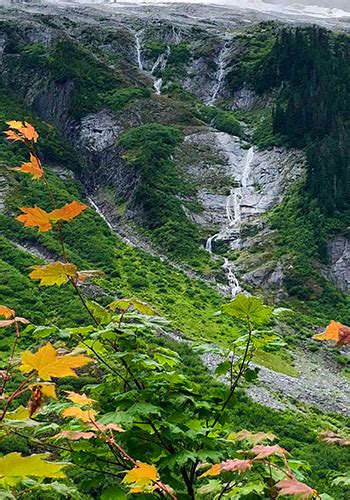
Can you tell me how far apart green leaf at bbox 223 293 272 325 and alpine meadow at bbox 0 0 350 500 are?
12mm

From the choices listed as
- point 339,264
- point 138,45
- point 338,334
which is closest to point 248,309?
point 338,334

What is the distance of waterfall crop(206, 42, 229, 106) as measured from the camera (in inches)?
3086

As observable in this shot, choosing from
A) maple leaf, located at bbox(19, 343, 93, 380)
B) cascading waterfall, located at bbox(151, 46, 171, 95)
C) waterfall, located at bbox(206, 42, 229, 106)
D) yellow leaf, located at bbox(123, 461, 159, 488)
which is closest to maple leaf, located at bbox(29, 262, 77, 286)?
maple leaf, located at bbox(19, 343, 93, 380)

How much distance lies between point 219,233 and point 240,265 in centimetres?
631

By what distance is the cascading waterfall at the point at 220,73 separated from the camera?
78512 mm

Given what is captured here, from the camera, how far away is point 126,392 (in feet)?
10.8

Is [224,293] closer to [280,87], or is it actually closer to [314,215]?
[314,215]

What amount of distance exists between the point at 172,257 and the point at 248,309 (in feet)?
145

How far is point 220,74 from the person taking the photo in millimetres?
81562

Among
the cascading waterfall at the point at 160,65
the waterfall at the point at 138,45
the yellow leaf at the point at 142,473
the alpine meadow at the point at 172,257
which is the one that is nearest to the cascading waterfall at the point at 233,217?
the alpine meadow at the point at 172,257

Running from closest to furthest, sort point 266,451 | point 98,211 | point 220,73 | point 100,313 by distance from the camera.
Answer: point 266,451, point 100,313, point 98,211, point 220,73

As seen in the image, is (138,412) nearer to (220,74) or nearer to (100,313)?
(100,313)

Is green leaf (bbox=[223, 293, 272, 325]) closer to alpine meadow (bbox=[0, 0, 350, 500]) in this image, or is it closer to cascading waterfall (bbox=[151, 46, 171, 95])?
alpine meadow (bbox=[0, 0, 350, 500])

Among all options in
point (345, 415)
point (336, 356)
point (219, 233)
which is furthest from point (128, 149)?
point (345, 415)
